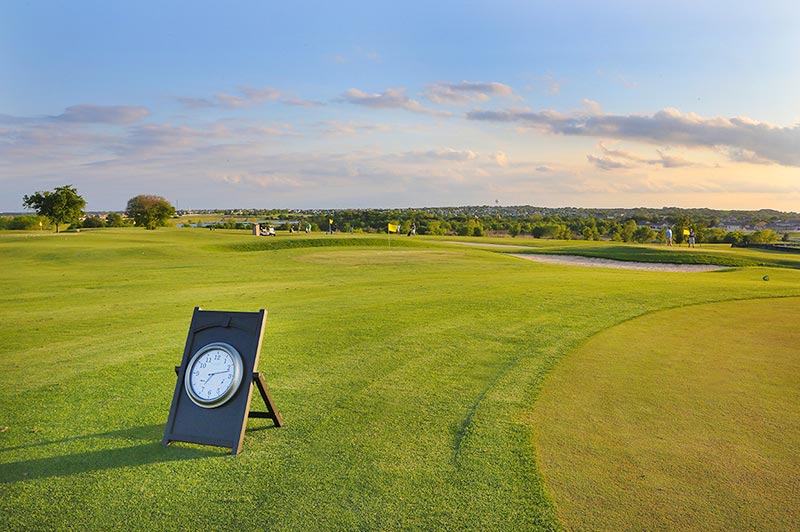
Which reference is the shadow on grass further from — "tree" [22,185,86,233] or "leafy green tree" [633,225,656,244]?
"leafy green tree" [633,225,656,244]

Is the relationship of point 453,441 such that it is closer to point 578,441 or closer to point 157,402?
point 578,441

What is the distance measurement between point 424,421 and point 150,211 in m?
95.3

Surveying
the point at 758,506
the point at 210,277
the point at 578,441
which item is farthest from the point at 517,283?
the point at 758,506

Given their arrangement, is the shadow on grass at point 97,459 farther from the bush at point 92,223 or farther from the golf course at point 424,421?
the bush at point 92,223

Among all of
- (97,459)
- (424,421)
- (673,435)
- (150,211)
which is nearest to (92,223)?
(150,211)

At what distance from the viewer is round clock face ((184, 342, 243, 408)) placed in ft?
20.0

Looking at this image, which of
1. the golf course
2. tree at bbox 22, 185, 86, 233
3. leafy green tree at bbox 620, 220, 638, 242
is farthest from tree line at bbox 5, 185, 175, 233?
leafy green tree at bbox 620, 220, 638, 242

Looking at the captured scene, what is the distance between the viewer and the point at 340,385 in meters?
8.27

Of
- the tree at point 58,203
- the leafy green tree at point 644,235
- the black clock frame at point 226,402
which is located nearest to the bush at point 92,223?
the tree at point 58,203

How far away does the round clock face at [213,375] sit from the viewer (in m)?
6.10

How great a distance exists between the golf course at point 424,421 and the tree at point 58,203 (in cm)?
5966

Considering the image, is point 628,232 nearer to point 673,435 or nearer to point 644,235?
point 644,235

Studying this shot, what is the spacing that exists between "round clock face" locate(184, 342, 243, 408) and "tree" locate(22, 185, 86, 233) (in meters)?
71.6

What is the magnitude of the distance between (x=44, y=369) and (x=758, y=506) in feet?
31.7
